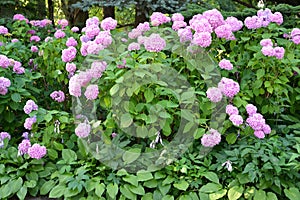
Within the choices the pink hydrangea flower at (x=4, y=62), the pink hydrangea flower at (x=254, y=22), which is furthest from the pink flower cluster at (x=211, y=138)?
the pink hydrangea flower at (x=4, y=62)

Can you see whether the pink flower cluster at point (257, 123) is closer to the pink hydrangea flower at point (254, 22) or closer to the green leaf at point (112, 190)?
the pink hydrangea flower at point (254, 22)

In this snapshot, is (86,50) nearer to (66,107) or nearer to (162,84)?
(162,84)

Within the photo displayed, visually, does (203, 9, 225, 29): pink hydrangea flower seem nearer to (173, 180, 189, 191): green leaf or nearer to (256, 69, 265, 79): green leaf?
(256, 69, 265, 79): green leaf

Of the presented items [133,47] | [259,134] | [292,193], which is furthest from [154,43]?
[292,193]

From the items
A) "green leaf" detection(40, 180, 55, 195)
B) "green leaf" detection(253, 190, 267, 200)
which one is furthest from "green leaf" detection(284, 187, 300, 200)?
"green leaf" detection(40, 180, 55, 195)

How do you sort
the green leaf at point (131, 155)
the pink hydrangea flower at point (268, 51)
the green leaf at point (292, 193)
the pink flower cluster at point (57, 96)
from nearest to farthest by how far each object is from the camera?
the green leaf at point (292, 193), the green leaf at point (131, 155), the pink hydrangea flower at point (268, 51), the pink flower cluster at point (57, 96)

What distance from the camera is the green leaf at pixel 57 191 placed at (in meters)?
2.23

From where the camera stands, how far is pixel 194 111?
2400 millimetres

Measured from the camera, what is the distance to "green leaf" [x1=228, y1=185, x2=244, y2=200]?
2.15 meters

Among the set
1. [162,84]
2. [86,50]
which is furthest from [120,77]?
[86,50]

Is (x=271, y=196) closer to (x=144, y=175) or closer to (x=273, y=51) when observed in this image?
(x=144, y=175)

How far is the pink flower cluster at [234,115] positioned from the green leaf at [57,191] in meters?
1.14

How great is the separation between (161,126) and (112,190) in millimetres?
503

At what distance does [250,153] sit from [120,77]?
3.12 feet
